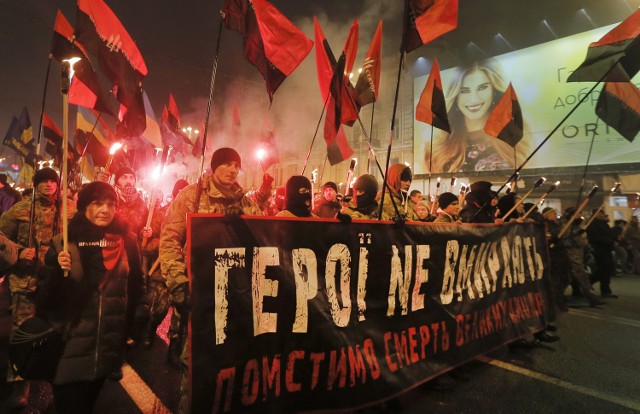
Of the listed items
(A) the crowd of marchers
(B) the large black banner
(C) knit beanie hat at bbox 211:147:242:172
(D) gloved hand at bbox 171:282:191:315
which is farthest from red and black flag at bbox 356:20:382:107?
(D) gloved hand at bbox 171:282:191:315

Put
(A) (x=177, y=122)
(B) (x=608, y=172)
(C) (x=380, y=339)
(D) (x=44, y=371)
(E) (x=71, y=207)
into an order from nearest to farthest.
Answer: (D) (x=44, y=371)
(C) (x=380, y=339)
(E) (x=71, y=207)
(A) (x=177, y=122)
(B) (x=608, y=172)

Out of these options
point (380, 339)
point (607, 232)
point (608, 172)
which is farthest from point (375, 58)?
point (608, 172)

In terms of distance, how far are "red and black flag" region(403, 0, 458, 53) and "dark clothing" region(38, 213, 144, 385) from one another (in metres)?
3.74

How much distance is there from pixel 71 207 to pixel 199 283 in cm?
289

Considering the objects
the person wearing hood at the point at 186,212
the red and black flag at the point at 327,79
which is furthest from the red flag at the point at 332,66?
the person wearing hood at the point at 186,212

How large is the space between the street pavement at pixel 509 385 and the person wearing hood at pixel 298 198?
175cm

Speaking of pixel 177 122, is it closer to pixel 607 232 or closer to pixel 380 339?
pixel 380 339

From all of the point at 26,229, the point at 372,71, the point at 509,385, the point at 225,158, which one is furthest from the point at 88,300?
the point at 372,71

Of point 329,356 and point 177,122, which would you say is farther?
point 177,122

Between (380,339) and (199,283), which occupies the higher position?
(199,283)

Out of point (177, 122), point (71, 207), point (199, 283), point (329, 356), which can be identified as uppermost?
point (177, 122)

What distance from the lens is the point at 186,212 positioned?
101 inches

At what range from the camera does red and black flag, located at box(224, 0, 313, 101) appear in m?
3.70

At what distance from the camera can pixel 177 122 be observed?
8.72 meters
